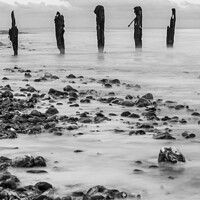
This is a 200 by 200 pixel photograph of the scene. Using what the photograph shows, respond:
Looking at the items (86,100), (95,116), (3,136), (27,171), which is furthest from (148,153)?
(86,100)

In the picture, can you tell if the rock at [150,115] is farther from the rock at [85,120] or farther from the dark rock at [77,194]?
the dark rock at [77,194]

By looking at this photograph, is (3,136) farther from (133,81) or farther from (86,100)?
(133,81)

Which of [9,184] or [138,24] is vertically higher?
[138,24]

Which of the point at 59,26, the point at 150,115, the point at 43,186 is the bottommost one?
the point at 150,115

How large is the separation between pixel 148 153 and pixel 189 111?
10.5ft

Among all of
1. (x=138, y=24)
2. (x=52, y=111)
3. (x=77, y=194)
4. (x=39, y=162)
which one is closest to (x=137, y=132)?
(x=39, y=162)

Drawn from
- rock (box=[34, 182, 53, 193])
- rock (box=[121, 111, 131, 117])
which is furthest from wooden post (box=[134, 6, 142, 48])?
rock (box=[34, 182, 53, 193])

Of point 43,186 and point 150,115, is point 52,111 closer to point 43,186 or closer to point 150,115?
point 150,115

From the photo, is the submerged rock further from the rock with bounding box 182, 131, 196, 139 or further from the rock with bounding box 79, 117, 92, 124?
the rock with bounding box 79, 117, 92, 124

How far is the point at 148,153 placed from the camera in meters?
4.73

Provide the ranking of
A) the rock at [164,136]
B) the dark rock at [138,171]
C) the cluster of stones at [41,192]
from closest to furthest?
1. the cluster of stones at [41,192]
2. the dark rock at [138,171]
3. the rock at [164,136]

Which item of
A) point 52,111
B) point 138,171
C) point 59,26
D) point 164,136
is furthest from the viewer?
point 59,26

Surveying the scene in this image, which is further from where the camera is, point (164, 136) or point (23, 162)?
point (164, 136)

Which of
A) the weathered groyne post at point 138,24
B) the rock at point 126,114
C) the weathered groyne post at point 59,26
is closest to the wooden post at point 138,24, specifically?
the weathered groyne post at point 138,24
